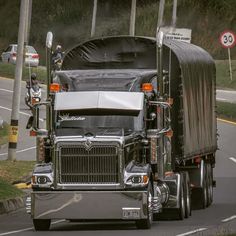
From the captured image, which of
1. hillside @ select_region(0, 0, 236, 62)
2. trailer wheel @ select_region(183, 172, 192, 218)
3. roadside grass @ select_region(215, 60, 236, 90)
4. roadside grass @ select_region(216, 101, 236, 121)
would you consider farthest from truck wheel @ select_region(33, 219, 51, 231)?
hillside @ select_region(0, 0, 236, 62)

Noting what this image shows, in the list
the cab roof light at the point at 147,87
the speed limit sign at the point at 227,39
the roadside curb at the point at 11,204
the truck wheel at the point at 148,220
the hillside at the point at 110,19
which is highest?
the hillside at the point at 110,19

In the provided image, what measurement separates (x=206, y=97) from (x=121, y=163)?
6916mm

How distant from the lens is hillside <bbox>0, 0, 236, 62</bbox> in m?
92.4

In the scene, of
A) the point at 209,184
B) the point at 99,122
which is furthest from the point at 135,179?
the point at 209,184

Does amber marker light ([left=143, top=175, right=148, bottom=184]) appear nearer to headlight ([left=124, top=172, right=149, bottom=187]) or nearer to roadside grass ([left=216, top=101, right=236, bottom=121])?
headlight ([left=124, top=172, right=149, bottom=187])

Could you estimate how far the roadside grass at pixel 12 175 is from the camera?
28062mm

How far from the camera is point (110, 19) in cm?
10394

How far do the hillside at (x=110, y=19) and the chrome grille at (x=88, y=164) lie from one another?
64795mm

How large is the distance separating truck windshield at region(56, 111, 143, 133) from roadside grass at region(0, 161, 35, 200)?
5.40 metres

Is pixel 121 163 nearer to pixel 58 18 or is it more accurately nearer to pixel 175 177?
pixel 175 177

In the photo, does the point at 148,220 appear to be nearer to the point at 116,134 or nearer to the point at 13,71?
the point at 116,134

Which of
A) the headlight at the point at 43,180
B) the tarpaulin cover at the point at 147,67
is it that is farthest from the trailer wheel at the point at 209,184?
the headlight at the point at 43,180

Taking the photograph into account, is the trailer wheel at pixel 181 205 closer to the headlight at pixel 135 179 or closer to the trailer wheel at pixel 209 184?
the headlight at pixel 135 179

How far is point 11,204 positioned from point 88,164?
6.06m
